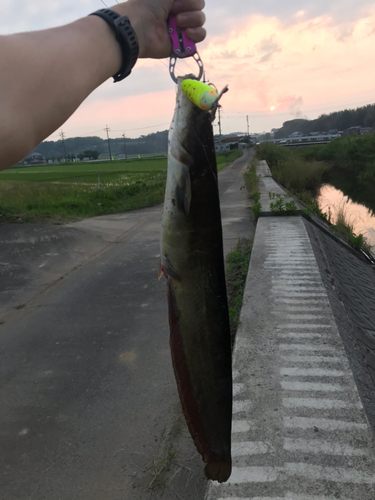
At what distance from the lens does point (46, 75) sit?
968 millimetres

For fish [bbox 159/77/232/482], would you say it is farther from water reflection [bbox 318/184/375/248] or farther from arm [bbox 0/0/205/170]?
water reflection [bbox 318/184/375/248]

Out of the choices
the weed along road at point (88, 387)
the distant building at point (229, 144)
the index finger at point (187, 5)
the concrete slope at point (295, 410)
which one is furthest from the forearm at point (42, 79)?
the distant building at point (229, 144)

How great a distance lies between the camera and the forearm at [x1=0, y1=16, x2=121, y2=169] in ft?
2.96

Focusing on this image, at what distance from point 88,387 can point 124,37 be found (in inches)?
115

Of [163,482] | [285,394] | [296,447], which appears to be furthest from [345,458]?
[163,482]

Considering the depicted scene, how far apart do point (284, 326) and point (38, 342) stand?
255 cm

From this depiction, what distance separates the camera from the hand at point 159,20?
1443 millimetres

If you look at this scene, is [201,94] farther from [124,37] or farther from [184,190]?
[124,37]

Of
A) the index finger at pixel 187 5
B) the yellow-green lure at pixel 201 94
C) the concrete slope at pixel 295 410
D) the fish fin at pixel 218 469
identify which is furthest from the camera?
the concrete slope at pixel 295 410

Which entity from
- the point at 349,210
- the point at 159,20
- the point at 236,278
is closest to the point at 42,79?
the point at 159,20

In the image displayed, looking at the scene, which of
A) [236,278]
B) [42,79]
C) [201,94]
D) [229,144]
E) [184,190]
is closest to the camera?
[42,79]

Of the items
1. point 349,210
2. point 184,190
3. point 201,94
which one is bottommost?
point 349,210

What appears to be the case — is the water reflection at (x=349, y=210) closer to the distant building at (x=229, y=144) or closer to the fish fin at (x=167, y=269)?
the fish fin at (x=167, y=269)

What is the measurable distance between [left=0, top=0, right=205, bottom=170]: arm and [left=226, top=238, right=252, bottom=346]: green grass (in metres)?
3.03
